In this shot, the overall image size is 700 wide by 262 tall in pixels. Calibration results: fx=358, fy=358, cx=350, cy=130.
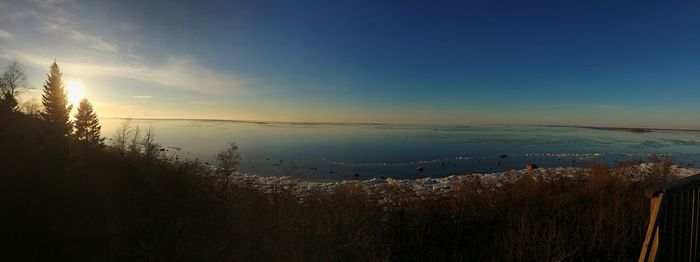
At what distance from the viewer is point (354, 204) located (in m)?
12.4

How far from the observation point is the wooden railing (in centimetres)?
439

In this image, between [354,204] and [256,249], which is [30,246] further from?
[354,204]

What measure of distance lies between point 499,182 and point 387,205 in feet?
28.9

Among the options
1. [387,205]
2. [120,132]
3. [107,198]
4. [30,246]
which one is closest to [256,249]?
[387,205]

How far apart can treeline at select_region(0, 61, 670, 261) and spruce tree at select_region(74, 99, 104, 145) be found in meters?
31.5

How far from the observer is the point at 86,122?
174ft

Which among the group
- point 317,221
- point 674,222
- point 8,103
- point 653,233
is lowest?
point 317,221

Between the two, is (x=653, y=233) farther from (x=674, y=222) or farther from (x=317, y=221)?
(x=317, y=221)

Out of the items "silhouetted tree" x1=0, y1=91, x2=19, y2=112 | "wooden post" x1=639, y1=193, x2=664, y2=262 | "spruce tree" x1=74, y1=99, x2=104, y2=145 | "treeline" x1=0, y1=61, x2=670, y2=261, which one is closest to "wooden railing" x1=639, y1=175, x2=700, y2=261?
"wooden post" x1=639, y1=193, x2=664, y2=262

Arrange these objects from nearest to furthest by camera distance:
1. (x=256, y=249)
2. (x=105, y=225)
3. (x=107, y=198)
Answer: (x=256, y=249) → (x=105, y=225) → (x=107, y=198)

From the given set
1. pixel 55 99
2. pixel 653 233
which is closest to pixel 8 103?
pixel 55 99

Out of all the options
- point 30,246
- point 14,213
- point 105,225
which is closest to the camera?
point 30,246

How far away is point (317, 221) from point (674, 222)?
757 cm

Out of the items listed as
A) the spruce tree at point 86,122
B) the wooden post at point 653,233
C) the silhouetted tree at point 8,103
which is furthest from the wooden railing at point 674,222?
the spruce tree at point 86,122
